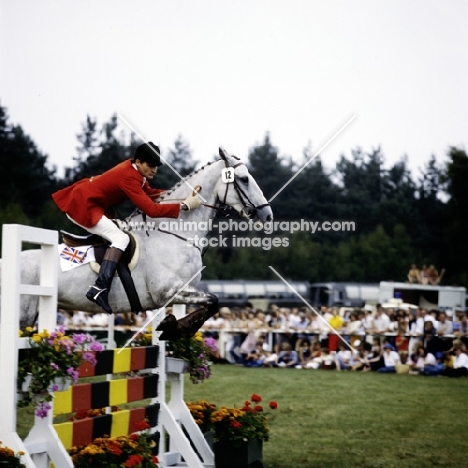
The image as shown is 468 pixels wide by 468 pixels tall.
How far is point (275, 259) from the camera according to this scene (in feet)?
114

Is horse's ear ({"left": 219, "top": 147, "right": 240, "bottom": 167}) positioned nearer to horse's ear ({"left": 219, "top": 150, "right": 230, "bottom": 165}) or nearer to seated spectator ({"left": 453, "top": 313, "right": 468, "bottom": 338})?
horse's ear ({"left": 219, "top": 150, "right": 230, "bottom": 165})

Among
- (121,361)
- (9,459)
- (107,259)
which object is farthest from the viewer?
(107,259)

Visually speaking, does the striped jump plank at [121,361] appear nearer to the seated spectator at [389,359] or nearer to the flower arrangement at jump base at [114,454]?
the flower arrangement at jump base at [114,454]

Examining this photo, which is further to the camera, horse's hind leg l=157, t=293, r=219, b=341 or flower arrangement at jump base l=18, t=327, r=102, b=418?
horse's hind leg l=157, t=293, r=219, b=341

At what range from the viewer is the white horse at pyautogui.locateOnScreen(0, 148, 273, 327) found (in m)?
6.53

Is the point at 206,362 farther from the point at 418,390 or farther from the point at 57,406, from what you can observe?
the point at 418,390

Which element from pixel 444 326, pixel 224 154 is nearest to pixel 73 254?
pixel 224 154

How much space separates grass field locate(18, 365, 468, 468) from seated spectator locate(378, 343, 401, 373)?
0.64m

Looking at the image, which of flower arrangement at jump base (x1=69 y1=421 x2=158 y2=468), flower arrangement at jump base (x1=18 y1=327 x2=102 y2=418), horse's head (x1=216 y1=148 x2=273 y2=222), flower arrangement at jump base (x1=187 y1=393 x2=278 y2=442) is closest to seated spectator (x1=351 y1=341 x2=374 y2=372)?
flower arrangement at jump base (x1=187 y1=393 x2=278 y2=442)

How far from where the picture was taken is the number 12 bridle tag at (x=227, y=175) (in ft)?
23.0

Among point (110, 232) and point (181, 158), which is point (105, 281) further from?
point (181, 158)

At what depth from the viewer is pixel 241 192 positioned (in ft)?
23.1

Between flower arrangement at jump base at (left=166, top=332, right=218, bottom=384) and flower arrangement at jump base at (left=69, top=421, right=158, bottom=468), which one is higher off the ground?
flower arrangement at jump base at (left=166, top=332, right=218, bottom=384)

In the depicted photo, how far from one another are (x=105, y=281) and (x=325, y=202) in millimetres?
32080
